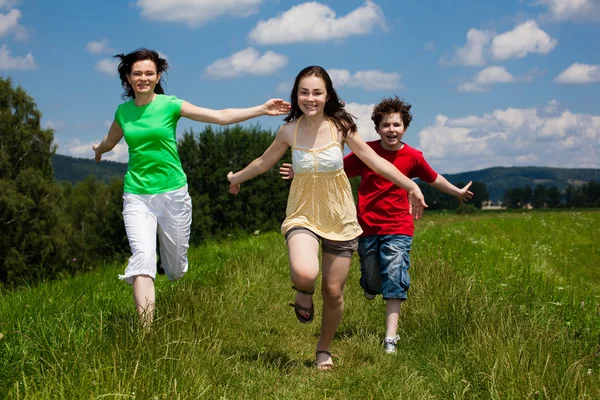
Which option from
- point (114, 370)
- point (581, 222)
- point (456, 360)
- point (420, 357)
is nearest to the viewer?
point (114, 370)

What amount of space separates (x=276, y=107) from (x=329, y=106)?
0.46 meters

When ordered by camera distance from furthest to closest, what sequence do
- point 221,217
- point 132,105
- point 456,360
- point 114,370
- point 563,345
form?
point 221,217, point 132,105, point 456,360, point 563,345, point 114,370

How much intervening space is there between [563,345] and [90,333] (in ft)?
10.5

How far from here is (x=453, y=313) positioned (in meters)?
5.11

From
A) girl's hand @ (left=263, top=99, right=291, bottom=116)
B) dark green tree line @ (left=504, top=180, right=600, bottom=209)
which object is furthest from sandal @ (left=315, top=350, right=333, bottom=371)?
dark green tree line @ (left=504, top=180, right=600, bottom=209)

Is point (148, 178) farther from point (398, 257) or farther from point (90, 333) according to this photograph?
point (398, 257)

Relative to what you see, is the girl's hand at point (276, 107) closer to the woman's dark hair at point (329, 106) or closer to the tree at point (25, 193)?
the woman's dark hair at point (329, 106)

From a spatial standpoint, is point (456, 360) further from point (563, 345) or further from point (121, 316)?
point (121, 316)

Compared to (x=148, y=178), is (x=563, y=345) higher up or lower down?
lower down

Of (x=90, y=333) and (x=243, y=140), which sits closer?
(x=90, y=333)

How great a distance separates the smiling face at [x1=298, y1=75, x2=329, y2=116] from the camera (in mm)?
4562

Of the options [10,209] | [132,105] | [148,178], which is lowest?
[10,209]

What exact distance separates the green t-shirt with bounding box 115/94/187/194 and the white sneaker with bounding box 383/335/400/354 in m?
2.17

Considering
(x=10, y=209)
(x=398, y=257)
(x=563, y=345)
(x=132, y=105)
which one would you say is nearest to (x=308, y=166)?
(x=398, y=257)
